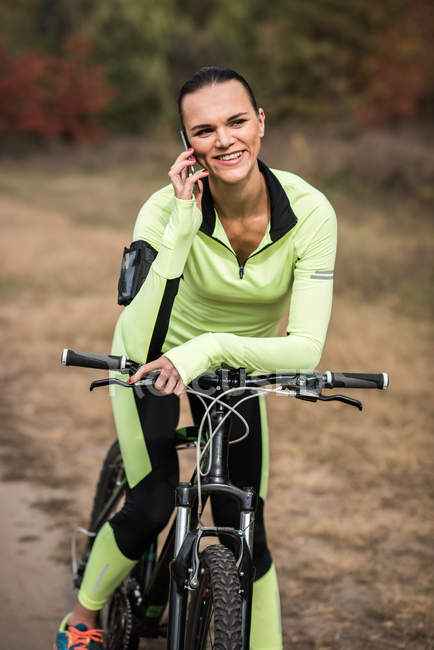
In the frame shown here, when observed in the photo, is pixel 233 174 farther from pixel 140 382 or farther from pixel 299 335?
pixel 140 382

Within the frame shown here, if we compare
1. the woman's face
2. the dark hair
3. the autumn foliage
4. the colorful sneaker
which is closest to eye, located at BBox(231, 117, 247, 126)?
the woman's face

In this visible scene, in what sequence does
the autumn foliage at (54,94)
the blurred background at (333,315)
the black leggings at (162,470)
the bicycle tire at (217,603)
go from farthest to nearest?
the autumn foliage at (54,94)
the blurred background at (333,315)
the black leggings at (162,470)
the bicycle tire at (217,603)

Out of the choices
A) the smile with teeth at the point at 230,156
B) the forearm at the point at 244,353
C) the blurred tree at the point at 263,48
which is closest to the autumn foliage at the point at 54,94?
the blurred tree at the point at 263,48

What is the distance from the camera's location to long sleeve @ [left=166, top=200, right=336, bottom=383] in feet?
7.23

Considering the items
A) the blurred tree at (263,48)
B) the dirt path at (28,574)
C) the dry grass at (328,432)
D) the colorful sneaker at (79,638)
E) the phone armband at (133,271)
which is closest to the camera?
the phone armband at (133,271)

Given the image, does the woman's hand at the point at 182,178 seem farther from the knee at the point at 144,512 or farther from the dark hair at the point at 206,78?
the knee at the point at 144,512

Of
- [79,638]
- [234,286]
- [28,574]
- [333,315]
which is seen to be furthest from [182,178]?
[333,315]

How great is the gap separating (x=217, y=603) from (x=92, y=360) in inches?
28.1

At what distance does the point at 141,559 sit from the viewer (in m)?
3.09

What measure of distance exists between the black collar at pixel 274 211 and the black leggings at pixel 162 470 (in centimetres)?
59

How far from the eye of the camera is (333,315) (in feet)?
30.2

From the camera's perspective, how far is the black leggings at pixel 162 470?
279 centimetres

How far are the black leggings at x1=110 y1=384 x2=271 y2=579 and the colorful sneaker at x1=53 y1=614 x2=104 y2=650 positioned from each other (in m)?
0.37

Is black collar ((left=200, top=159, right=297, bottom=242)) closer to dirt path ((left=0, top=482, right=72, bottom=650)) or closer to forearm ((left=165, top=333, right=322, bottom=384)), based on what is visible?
forearm ((left=165, top=333, right=322, bottom=384))
